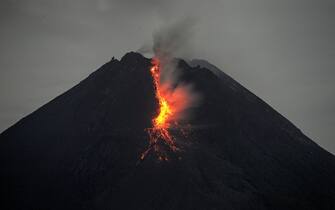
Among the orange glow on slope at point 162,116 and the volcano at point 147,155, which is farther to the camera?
the orange glow on slope at point 162,116

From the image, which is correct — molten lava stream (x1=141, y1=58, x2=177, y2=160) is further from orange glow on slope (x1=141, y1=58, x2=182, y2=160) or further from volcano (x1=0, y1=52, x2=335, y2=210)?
volcano (x1=0, y1=52, x2=335, y2=210)

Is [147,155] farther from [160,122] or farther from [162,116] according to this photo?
[162,116]

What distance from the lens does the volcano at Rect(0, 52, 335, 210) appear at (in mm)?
77812

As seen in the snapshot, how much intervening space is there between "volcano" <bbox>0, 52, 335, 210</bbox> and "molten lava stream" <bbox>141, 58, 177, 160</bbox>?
49.3 inches

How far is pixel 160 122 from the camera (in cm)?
9500

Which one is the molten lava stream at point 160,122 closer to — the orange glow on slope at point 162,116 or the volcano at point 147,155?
the orange glow on slope at point 162,116

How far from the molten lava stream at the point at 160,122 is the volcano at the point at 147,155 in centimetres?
125

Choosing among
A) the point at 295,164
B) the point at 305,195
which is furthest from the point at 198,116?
the point at 305,195

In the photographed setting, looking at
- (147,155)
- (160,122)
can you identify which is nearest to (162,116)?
(160,122)

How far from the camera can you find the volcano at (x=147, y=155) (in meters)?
77.8

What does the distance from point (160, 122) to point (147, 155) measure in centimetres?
1222

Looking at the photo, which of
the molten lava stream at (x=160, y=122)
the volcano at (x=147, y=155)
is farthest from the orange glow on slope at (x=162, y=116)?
the volcano at (x=147, y=155)

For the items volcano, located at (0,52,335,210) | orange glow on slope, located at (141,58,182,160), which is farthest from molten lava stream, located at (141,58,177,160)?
volcano, located at (0,52,335,210)

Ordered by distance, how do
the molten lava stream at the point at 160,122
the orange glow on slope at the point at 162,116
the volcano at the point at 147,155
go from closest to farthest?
the volcano at the point at 147,155
the molten lava stream at the point at 160,122
the orange glow on slope at the point at 162,116
